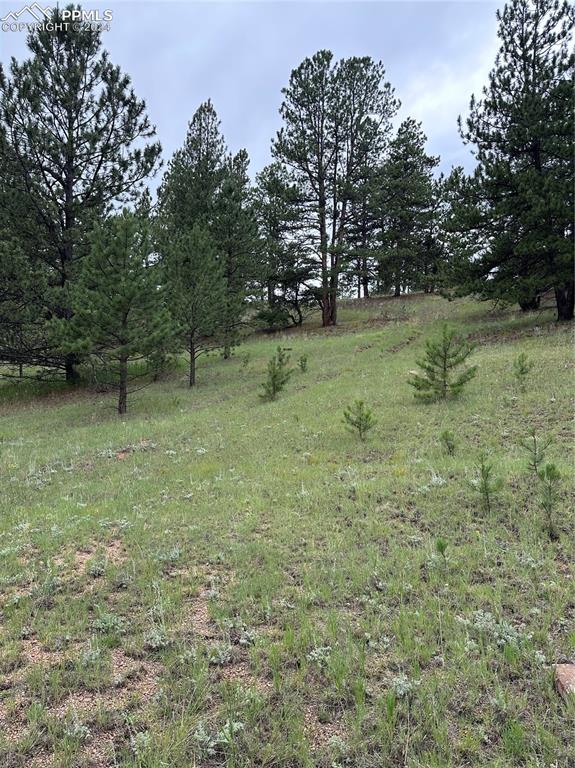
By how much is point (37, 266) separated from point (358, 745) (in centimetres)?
1814

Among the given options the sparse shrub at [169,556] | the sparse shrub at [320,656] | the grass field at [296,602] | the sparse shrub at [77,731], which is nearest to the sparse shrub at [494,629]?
the grass field at [296,602]

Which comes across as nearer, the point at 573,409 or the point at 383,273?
the point at 573,409

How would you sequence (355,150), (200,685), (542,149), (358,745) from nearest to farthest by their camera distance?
(358,745) → (200,685) → (542,149) → (355,150)

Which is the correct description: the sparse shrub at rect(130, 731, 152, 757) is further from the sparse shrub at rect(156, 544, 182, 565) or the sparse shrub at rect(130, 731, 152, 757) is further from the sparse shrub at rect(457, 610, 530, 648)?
the sparse shrub at rect(457, 610, 530, 648)

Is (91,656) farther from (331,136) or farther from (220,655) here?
(331,136)

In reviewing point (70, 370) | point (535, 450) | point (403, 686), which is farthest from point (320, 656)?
point (70, 370)

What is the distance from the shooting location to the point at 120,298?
12109 millimetres

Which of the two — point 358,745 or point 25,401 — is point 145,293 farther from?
point 358,745

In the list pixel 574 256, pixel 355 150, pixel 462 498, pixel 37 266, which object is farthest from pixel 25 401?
pixel 355 150

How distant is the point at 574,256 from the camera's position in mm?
13070

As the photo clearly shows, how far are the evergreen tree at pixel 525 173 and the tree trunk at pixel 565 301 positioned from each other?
34 mm

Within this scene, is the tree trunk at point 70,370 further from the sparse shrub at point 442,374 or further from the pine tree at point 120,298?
the sparse shrub at point 442,374

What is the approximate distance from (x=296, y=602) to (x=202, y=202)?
22564 millimetres

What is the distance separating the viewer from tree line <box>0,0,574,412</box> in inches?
512
